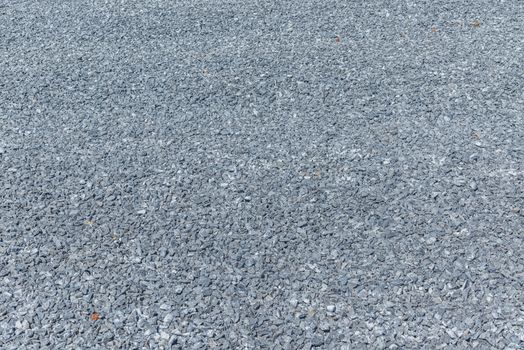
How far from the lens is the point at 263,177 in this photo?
3979 millimetres

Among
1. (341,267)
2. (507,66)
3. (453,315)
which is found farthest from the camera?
(507,66)

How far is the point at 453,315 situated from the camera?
312 centimetres

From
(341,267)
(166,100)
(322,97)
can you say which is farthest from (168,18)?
(341,267)

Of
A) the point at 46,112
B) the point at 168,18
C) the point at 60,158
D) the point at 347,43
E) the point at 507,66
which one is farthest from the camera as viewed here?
the point at 168,18

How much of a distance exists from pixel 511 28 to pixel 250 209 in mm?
3150

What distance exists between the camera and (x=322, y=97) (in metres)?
4.68

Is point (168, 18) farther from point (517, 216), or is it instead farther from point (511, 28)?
point (517, 216)

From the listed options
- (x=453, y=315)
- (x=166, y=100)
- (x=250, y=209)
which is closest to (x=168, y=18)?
(x=166, y=100)

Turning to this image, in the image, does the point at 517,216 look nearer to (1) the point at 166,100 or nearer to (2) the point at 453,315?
(2) the point at 453,315

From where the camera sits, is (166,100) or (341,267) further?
(166,100)

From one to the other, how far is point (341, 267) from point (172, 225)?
0.96 metres

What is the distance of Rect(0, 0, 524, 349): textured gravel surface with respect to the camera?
3148 mm

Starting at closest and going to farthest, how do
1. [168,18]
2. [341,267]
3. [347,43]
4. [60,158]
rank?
1. [341,267]
2. [60,158]
3. [347,43]
4. [168,18]

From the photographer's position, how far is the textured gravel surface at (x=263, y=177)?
315 centimetres
